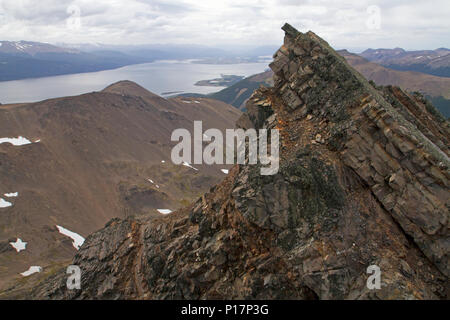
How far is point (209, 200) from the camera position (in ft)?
70.2

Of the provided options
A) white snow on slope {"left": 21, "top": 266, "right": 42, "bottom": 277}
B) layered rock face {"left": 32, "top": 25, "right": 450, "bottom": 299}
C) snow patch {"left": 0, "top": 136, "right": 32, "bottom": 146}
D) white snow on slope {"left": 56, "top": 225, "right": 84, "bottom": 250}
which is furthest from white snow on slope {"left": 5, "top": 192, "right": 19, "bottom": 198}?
layered rock face {"left": 32, "top": 25, "right": 450, "bottom": 299}

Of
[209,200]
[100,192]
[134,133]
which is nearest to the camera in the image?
[209,200]

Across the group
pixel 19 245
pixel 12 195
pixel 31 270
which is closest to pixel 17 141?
pixel 12 195

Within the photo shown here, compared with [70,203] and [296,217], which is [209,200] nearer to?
[296,217]

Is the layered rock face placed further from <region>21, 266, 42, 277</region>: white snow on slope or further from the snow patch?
the snow patch

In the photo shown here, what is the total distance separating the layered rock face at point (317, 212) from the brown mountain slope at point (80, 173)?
35.8 meters

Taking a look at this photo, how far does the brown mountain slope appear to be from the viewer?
57.6 meters

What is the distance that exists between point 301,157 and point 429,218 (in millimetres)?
6906

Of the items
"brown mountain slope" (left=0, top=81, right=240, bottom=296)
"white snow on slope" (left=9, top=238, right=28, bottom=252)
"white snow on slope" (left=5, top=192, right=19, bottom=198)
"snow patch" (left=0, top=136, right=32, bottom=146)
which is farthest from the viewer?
"snow patch" (left=0, top=136, right=32, bottom=146)

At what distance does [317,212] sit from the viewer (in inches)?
640

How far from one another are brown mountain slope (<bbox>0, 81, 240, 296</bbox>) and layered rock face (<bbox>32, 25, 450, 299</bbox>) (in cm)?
3582

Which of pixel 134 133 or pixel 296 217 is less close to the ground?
pixel 296 217

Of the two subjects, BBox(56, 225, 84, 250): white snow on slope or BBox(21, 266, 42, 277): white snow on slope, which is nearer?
BBox(21, 266, 42, 277): white snow on slope
